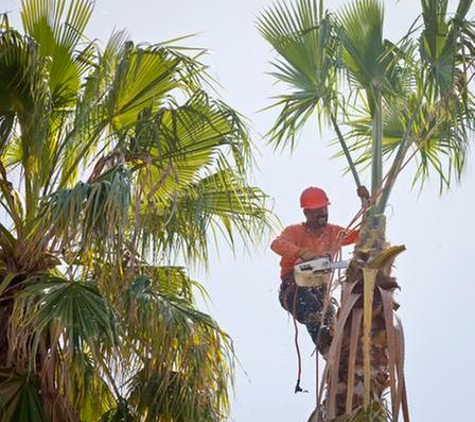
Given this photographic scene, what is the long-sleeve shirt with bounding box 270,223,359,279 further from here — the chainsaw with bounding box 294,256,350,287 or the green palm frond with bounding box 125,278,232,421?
the green palm frond with bounding box 125,278,232,421

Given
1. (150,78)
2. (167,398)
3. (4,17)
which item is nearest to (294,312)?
(167,398)

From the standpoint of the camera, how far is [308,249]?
9.89 m

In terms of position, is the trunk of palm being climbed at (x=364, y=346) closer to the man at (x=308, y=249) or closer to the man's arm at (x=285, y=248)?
the man at (x=308, y=249)

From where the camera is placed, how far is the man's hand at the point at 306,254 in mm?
9727

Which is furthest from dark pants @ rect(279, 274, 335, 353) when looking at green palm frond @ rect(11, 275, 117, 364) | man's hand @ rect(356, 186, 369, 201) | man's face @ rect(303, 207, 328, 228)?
green palm frond @ rect(11, 275, 117, 364)

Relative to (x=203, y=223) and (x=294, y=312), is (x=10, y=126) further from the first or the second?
(x=294, y=312)

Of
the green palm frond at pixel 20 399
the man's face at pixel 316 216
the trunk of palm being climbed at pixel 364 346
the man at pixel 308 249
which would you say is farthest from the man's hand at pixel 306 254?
the green palm frond at pixel 20 399

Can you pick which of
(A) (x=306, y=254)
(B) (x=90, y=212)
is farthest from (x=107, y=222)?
(A) (x=306, y=254)

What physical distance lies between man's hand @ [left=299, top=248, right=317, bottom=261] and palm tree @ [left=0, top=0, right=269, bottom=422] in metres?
0.80

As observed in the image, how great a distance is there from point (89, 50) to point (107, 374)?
3.09m

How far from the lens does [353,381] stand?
7.73m

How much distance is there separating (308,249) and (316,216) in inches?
27.7

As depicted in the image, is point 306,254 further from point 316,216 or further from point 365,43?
point 365,43

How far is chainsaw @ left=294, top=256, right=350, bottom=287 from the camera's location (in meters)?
9.47
